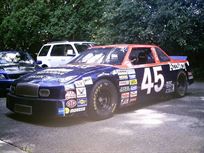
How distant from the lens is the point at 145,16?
14.3 m

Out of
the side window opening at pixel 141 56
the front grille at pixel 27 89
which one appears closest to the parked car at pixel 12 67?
the front grille at pixel 27 89

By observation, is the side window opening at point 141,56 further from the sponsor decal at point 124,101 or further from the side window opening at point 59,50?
the side window opening at point 59,50

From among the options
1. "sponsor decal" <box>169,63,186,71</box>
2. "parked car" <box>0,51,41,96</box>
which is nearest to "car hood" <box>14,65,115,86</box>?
"sponsor decal" <box>169,63,186,71</box>

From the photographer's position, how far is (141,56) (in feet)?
28.0

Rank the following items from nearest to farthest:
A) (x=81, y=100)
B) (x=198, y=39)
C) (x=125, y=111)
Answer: (x=81, y=100)
(x=125, y=111)
(x=198, y=39)

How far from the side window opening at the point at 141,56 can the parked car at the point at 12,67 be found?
3.78 meters

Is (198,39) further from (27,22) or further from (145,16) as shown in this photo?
(27,22)

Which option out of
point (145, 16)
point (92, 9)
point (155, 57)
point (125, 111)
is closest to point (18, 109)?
point (125, 111)

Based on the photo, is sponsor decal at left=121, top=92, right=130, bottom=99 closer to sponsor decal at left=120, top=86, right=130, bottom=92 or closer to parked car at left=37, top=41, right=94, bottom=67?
sponsor decal at left=120, top=86, right=130, bottom=92

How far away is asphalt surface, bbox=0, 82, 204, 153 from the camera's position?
5.24 meters

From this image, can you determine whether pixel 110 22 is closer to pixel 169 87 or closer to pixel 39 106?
pixel 169 87

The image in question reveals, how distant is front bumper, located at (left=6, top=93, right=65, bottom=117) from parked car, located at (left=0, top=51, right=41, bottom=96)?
11.1 ft

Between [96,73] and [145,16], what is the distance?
7690 millimetres

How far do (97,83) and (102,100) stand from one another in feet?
1.27
